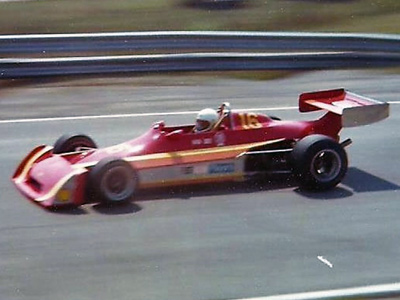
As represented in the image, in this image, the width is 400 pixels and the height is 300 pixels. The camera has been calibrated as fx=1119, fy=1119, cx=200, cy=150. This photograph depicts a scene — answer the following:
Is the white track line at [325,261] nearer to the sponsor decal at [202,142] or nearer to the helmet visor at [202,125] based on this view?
the sponsor decal at [202,142]

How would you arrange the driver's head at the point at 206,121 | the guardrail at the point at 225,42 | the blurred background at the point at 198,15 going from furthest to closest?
the blurred background at the point at 198,15 < the guardrail at the point at 225,42 < the driver's head at the point at 206,121

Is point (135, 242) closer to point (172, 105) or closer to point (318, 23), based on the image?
point (172, 105)

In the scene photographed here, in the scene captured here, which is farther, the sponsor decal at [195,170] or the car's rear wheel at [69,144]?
the car's rear wheel at [69,144]

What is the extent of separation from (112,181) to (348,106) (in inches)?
99.2

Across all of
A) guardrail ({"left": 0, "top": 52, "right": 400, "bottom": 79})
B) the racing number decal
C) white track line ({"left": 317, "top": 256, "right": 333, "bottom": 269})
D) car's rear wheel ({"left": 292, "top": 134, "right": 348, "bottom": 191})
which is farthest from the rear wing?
guardrail ({"left": 0, "top": 52, "right": 400, "bottom": 79})

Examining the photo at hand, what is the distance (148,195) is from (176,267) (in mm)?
2031

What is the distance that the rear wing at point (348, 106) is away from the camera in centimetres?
1048

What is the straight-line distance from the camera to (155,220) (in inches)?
360

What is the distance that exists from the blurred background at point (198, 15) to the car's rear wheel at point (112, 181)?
12199mm

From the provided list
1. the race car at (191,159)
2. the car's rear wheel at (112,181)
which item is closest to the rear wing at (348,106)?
the race car at (191,159)

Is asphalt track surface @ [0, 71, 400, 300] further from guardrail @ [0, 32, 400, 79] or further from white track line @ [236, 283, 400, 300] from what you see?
guardrail @ [0, 32, 400, 79]

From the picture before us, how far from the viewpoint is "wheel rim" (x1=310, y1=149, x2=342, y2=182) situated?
393 inches

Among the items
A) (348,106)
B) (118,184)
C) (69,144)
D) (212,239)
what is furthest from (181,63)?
(212,239)

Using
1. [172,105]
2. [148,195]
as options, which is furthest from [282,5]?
[148,195]
